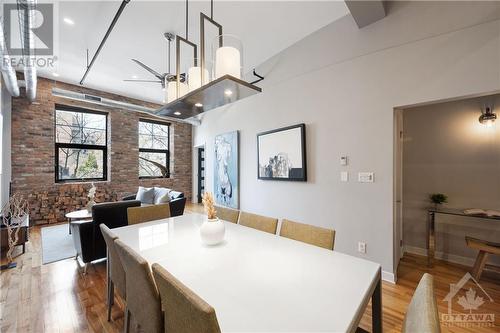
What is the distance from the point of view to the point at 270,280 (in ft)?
3.66

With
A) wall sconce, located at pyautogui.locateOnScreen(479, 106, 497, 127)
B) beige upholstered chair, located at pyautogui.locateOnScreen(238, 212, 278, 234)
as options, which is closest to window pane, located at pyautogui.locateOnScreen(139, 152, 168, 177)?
beige upholstered chair, located at pyautogui.locateOnScreen(238, 212, 278, 234)

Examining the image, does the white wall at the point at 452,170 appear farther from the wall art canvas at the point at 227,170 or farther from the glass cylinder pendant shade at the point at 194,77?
the glass cylinder pendant shade at the point at 194,77

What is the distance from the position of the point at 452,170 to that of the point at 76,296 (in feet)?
16.1

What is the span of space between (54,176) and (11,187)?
27.7 inches

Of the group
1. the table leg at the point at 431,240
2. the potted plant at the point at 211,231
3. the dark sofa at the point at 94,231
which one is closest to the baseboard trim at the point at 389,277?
the table leg at the point at 431,240

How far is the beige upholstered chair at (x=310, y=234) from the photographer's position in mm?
1660

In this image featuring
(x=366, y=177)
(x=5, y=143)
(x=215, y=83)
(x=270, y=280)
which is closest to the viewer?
(x=270, y=280)

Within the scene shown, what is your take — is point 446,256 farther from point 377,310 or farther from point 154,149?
point 154,149

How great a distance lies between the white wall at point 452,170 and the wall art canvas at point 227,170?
2993 millimetres

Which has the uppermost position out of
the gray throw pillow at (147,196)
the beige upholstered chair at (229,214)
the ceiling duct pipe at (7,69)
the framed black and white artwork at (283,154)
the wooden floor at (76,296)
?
the ceiling duct pipe at (7,69)

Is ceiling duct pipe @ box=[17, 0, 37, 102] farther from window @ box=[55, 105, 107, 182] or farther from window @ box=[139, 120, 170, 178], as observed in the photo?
window @ box=[139, 120, 170, 178]

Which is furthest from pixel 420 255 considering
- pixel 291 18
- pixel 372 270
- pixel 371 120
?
pixel 291 18

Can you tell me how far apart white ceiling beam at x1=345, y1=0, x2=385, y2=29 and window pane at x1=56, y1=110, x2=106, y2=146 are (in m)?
6.17

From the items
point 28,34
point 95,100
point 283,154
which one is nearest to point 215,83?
point 283,154
